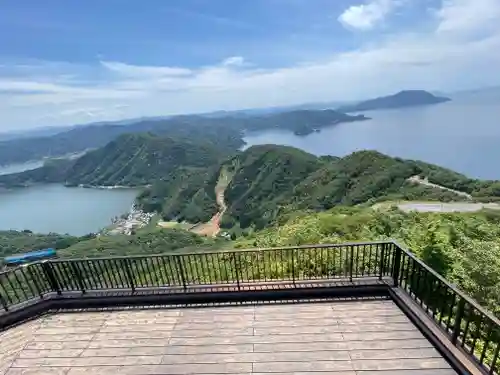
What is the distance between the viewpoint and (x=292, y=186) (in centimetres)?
→ 12744

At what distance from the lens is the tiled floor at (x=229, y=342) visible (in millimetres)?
5176

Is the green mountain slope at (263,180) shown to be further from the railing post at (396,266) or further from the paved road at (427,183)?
the railing post at (396,266)

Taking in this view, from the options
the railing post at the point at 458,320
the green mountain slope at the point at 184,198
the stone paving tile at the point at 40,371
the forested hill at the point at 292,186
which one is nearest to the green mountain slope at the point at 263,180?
the forested hill at the point at 292,186

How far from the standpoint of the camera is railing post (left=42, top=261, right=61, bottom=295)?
290 inches

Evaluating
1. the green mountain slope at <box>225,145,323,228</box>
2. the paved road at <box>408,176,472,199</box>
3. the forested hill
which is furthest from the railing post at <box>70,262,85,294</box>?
the green mountain slope at <box>225,145,323,228</box>

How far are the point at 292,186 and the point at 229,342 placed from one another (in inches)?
4829

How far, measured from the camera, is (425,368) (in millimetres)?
4867

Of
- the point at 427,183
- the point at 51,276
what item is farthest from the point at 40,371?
the point at 427,183

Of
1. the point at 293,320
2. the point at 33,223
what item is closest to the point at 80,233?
the point at 33,223

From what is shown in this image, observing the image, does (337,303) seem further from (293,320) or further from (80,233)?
(80,233)

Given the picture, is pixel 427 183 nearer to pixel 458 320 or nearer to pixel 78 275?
pixel 458 320

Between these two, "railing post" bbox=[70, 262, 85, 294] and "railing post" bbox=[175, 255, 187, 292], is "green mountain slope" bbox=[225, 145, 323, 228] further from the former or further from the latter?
"railing post" bbox=[175, 255, 187, 292]

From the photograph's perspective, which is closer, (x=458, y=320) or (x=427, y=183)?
(x=458, y=320)

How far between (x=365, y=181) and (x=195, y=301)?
8884 centimetres
